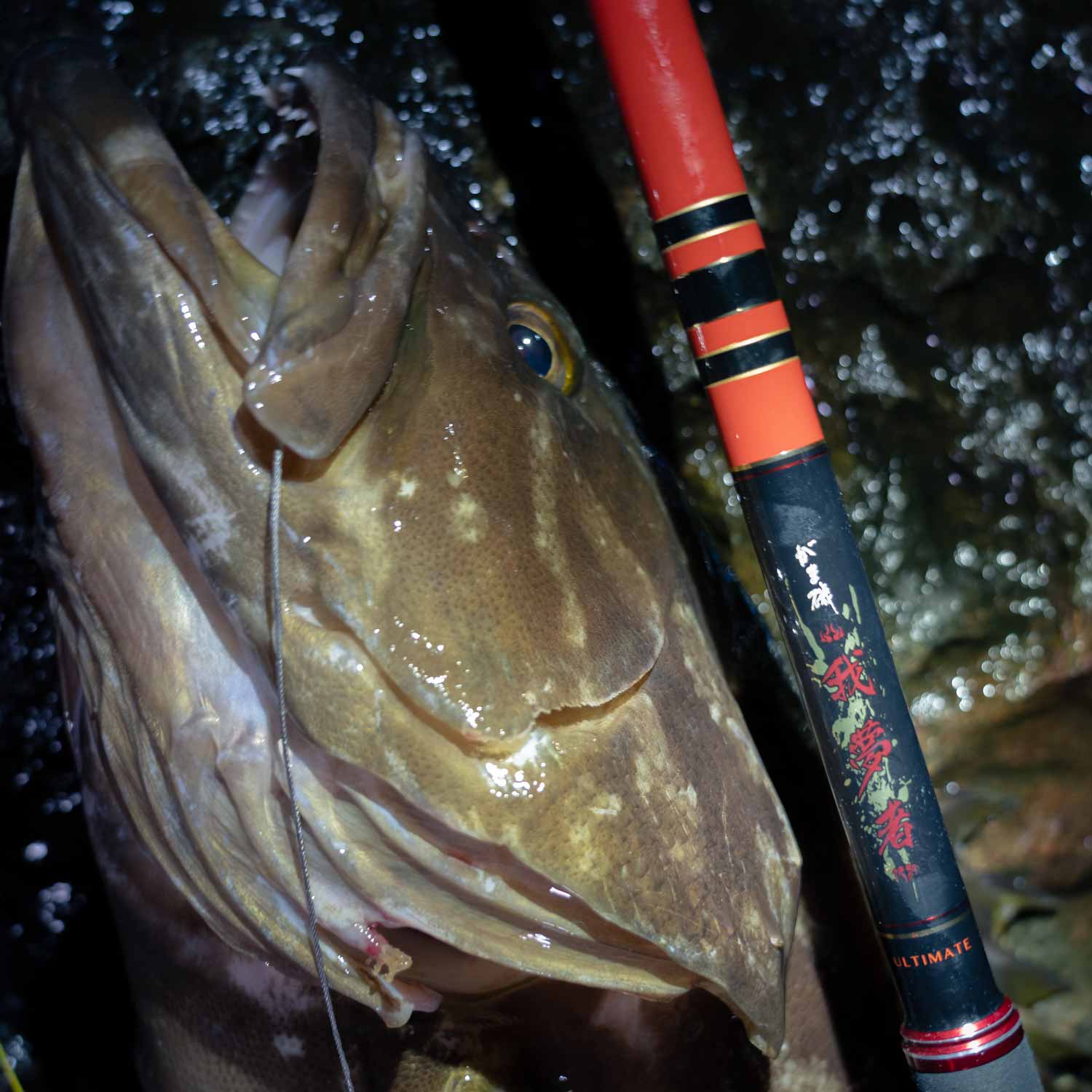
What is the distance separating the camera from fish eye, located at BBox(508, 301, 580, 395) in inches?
44.7

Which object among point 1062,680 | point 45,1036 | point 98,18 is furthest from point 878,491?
point 45,1036

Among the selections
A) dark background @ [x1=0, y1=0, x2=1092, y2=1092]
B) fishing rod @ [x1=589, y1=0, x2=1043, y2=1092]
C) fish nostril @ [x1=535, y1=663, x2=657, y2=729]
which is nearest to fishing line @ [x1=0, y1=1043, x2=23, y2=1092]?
dark background @ [x1=0, y1=0, x2=1092, y2=1092]

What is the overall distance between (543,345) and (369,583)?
15.2 inches

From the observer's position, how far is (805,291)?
5.75ft

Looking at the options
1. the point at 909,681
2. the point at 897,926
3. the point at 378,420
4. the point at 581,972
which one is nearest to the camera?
the point at 378,420

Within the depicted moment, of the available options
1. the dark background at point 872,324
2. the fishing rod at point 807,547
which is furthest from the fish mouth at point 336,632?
the dark background at point 872,324

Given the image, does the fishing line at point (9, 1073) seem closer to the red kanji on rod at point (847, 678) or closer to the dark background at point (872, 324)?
the dark background at point (872, 324)

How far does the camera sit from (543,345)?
1156 mm

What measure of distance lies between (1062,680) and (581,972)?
45.2 inches

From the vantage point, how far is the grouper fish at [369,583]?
3.04 ft

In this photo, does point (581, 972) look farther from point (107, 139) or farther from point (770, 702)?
point (107, 139)

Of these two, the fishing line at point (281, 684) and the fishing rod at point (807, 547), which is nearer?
the fishing line at point (281, 684)

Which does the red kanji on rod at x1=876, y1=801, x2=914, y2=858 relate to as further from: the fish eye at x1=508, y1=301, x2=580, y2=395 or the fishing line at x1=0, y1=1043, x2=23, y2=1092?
the fishing line at x1=0, y1=1043, x2=23, y2=1092

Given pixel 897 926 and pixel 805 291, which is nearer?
pixel 897 926
